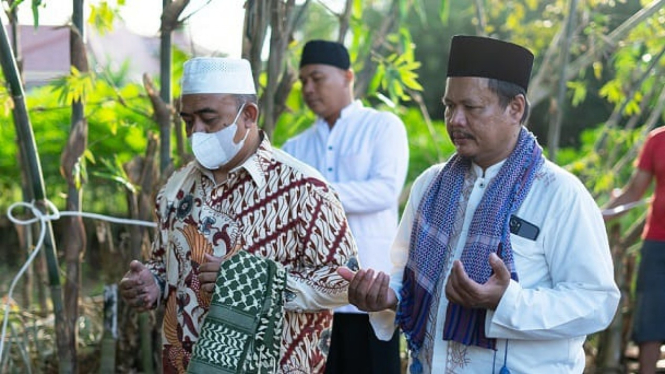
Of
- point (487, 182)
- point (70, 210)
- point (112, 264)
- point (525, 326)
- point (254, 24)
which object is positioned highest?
point (254, 24)

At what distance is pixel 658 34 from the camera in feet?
20.2

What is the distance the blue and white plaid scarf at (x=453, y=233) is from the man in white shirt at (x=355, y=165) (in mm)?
1182

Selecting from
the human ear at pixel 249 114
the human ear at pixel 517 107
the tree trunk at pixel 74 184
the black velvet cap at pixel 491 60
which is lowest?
the tree trunk at pixel 74 184

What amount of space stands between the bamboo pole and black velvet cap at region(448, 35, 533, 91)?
1834 millimetres

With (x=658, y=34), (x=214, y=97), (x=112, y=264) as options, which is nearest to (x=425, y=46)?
(x=658, y=34)

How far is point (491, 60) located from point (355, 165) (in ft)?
5.28

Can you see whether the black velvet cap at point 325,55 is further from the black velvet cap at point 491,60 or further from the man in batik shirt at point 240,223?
the black velvet cap at point 491,60

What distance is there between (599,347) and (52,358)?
3.01 m

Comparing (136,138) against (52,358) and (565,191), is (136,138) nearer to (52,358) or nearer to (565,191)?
(52,358)

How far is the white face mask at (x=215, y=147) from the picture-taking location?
2.94 m

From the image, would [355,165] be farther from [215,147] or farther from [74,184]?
[215,147]

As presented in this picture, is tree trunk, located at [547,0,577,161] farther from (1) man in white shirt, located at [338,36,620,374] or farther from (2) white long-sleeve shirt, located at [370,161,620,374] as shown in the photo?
(2) white long-sleeve shirt, located at [370,161,620,374]

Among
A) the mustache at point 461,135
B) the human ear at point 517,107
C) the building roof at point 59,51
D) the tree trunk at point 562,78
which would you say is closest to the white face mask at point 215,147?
the mustache at point 461,135

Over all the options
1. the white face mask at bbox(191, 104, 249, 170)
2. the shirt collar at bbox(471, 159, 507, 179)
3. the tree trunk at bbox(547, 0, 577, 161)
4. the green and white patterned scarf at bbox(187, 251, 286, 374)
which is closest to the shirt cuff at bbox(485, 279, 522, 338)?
the shirt collar at bbox(471, 159, 507, 179)
